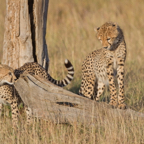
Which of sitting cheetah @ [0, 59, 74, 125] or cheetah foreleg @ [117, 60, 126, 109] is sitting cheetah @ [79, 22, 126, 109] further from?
sitting cheetah @ [0, 59, 74, 125]

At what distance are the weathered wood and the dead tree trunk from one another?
3.03 feet

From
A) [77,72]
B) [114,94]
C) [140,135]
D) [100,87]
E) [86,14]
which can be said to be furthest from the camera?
[86,14]

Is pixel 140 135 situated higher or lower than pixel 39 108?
lower

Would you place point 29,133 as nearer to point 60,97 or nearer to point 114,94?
point 60,97

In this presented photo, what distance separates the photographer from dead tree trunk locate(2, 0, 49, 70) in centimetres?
432

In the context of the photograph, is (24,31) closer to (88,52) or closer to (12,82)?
(12,82)

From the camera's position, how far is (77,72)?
5.86m

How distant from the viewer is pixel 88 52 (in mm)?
6738

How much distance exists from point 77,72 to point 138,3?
13.8 ft

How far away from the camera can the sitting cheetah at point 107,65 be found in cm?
398

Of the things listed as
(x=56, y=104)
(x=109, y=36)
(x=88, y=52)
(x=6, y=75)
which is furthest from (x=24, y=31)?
(x=88, y=52)

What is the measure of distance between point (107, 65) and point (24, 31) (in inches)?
44.1

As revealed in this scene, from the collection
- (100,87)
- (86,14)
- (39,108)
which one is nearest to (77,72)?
(100,87)

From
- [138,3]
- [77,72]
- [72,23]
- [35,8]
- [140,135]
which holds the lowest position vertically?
[140,135]
